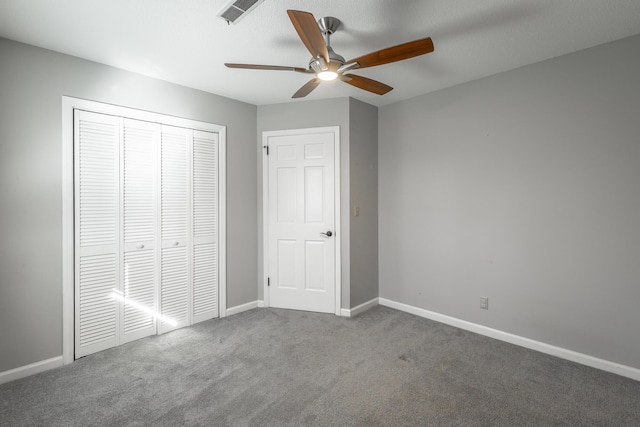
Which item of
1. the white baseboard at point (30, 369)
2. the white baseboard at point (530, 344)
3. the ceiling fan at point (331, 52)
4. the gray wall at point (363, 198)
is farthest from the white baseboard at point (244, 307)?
the ceiling fan at point (331, 52)

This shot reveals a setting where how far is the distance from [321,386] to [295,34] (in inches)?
101

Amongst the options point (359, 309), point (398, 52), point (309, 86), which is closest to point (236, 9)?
point (309, 86)

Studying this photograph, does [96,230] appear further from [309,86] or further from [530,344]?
[530,344]

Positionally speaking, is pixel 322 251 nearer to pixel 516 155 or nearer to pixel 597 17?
pixel 516 155

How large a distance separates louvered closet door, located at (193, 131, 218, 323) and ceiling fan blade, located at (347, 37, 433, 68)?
208 centimetres

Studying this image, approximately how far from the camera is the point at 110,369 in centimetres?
243

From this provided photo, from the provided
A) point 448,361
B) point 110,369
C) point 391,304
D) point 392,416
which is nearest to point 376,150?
point 391,304

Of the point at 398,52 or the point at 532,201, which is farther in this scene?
the point at 532,201

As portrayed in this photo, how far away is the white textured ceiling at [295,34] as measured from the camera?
1.92 metres

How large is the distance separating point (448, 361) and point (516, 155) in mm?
1954

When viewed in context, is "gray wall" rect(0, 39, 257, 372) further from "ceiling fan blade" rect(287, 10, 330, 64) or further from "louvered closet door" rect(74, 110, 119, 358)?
"ceiling fan blade" rect(287, 10, 330, 64)

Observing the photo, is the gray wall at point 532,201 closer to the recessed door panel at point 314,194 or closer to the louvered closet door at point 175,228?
the recessed door panel at point 314,194

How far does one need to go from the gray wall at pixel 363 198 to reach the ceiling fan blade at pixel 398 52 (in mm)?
1550

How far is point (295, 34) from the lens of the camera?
87.5 inches
